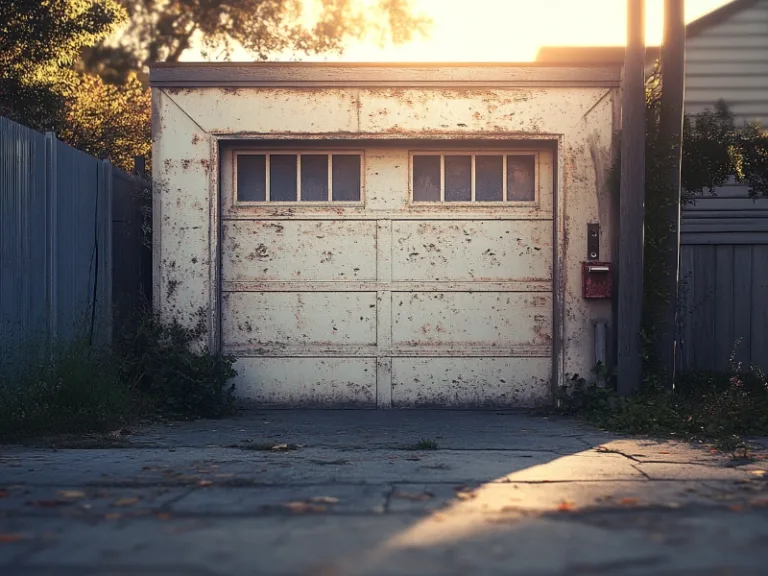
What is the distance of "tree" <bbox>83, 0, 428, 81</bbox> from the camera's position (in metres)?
26.7

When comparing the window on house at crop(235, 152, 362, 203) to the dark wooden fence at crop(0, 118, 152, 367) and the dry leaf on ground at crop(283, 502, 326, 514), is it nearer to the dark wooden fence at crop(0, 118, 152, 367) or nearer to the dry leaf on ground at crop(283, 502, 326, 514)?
the dark wooden fence at crop(0, 118, 152, 367)

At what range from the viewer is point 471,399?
10.3 metres

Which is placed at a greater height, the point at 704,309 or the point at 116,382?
the point at 704,309

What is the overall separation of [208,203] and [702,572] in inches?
283

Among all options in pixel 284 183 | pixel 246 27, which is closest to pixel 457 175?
pixel 284 183

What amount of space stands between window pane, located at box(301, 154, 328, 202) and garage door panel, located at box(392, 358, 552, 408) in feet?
6.24

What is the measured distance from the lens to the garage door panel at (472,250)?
1033cm

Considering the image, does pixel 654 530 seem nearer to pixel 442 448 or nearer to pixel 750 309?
pixel 442 448

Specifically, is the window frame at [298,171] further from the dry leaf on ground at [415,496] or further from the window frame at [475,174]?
the dry leaf on ground at [415,496]

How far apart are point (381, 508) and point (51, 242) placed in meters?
4.89

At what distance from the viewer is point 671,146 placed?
30.0ft

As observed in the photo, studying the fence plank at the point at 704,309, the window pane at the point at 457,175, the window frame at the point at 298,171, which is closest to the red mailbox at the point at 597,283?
the window pane at the point at 457,175

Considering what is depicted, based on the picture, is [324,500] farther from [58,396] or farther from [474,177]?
[474,177]

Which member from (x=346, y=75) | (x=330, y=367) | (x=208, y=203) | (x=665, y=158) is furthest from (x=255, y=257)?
(x=665, y=158)
